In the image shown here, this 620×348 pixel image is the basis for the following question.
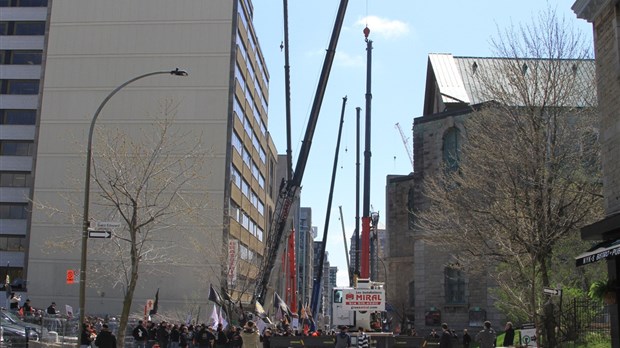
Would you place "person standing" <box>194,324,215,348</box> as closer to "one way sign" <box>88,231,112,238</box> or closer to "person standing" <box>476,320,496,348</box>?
"one way sign" <box>88,231,112,238</box>

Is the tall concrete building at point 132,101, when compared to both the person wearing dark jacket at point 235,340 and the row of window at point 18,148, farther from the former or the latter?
the person wearing dark jacket at point 235,340

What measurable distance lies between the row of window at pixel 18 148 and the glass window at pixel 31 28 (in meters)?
9.60

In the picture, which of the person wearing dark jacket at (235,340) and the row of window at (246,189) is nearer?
the person wearing dark jacket at (235,340)

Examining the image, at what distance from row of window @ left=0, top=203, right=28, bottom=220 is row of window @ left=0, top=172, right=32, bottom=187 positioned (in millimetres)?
1658

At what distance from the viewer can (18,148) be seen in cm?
6272

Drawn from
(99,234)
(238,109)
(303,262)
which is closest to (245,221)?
(238,109)

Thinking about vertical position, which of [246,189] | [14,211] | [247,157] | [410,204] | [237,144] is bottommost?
[14,211]

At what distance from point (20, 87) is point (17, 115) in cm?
246

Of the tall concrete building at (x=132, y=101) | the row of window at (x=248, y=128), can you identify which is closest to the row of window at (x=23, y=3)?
the tall concrete building at (x=132, y=101)

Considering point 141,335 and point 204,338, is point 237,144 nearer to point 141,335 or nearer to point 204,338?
point 204,338

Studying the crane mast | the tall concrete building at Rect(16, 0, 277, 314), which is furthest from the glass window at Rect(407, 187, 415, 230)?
the crane mast

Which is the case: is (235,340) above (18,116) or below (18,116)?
below

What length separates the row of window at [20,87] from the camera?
63531 mm

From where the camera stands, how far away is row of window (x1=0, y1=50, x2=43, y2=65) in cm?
6384
